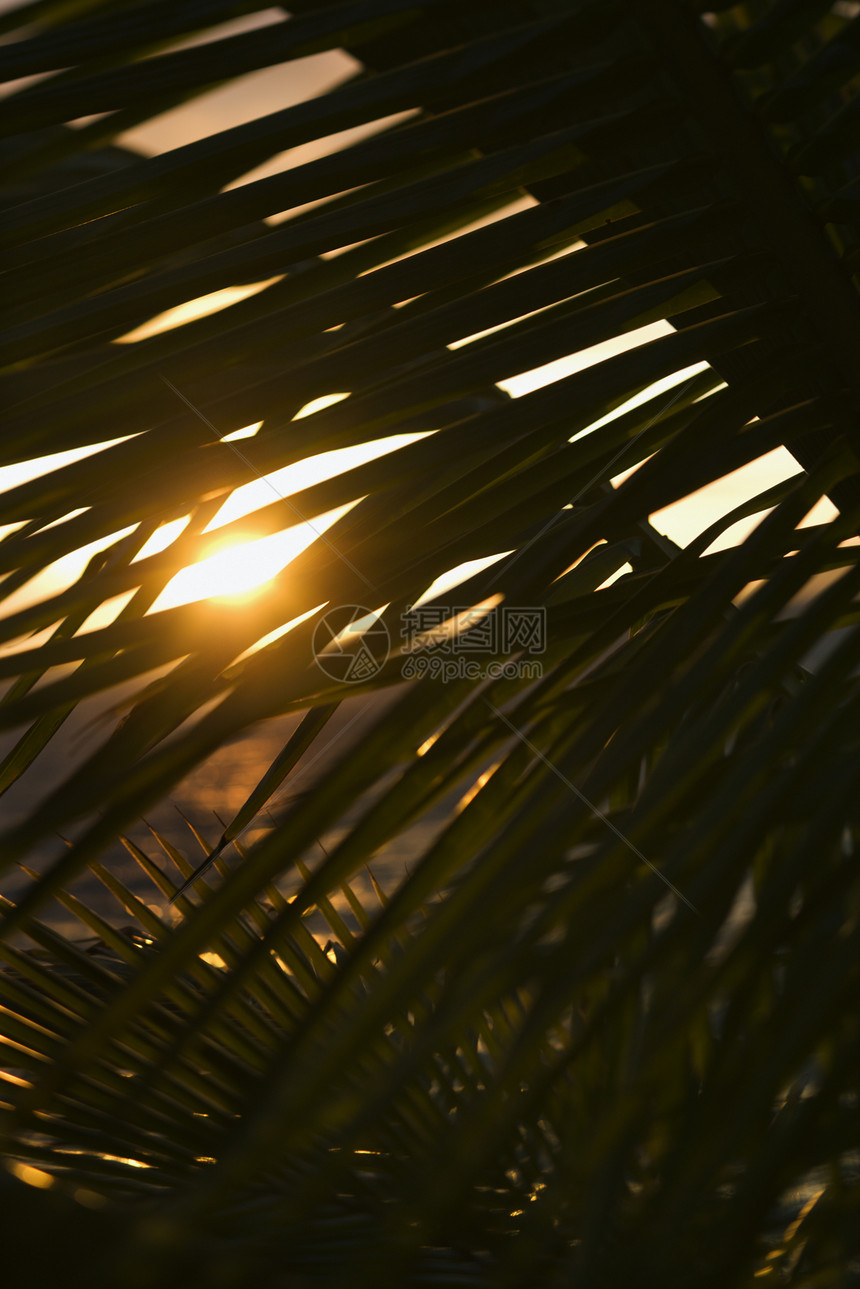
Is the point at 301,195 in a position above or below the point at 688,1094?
above

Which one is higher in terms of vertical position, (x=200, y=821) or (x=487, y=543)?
(x=200, y=821)

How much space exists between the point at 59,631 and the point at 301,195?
206 millimetres

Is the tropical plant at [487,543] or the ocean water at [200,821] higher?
the ocean water at [200,821]

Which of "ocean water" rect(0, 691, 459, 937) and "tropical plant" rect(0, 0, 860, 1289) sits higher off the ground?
"ocean water" rect(0, 691, 459, 937)

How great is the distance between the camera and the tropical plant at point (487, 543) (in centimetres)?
19

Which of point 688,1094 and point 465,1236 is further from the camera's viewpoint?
point 465,1236

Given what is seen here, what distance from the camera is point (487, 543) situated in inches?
Answer: 11.7

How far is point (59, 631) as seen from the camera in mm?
341

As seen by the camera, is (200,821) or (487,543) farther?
(200,821)

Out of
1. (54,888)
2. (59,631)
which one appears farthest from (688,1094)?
(59,631)

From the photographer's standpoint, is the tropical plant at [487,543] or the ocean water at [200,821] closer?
the tropical plant at [487,543]

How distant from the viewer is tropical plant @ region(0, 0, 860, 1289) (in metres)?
0.19

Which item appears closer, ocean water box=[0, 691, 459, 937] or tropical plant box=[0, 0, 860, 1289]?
tropical plant box=[0, 0, 860, 1289]

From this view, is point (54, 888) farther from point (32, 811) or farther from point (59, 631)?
point (59, 631)
